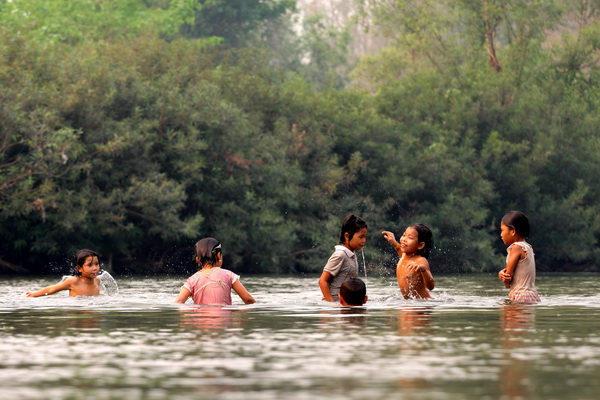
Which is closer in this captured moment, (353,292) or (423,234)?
(353,292)

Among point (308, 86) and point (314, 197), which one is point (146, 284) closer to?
point (314, 197)

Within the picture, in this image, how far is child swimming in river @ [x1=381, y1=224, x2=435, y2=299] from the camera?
15.8 meters

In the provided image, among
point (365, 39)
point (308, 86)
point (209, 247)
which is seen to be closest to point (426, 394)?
point (209, 247)

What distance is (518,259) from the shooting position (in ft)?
51.5

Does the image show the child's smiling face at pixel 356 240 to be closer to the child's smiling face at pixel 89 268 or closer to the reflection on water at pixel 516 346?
the reflection on water at pixel 516 346

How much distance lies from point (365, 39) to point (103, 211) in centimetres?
6410

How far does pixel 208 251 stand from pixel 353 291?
5.47 feet

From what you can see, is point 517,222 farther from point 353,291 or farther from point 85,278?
point 85,278

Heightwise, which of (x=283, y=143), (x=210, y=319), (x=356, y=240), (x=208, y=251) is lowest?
(x=210, y=319)

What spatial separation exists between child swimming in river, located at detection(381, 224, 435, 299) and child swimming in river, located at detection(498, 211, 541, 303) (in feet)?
2.85

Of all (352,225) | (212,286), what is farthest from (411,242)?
(212,286)

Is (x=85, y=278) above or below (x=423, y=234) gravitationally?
below

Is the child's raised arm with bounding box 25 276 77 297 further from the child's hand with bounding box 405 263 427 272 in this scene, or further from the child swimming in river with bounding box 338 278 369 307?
the child's hand with bounding box 405 263 427 272

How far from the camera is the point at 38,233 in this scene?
122ft
